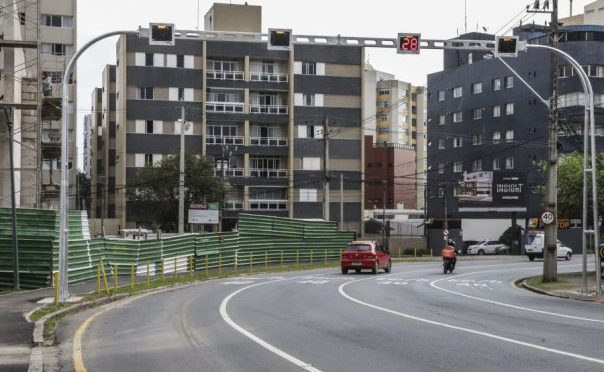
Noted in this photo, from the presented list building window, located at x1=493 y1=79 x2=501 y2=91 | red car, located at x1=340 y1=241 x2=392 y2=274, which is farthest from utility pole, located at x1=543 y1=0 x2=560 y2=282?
building window, located at x1=493 y1=79 x2=501 y2=91

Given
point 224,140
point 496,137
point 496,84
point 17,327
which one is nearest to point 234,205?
point 224,140

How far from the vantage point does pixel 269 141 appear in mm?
83250

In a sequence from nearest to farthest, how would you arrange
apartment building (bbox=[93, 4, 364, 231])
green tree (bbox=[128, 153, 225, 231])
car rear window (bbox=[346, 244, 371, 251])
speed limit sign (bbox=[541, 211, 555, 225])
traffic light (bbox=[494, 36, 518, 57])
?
traffic light (bbox=[494, 36, 518, 57]) → speed limit sign (bbox=[541, 211, 555, 225]) → car rear window (bbox=[346, 244, 371, 251]) → green tree (bbox=[128, 153, 225, 231]) → apartment building (bbox=[93, 4, 364, 231])

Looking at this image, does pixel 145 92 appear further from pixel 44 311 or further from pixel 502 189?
pixel 44 311

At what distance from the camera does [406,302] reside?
23.3 metres

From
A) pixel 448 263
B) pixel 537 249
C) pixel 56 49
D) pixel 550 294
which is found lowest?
pixel 537 249

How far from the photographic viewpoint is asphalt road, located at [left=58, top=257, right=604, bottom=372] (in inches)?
455

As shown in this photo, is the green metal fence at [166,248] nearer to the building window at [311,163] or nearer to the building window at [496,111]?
the building window at [311,163]

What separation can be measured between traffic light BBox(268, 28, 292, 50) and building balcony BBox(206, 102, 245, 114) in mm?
61517

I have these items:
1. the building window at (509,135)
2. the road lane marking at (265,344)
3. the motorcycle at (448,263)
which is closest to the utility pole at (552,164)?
the motorcycle at (448,263)

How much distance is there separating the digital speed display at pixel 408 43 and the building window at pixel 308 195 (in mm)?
61786

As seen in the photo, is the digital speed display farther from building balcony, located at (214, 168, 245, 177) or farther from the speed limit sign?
building balcony, located at (214, 168, 245, 177)

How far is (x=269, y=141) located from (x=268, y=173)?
320 centimetres

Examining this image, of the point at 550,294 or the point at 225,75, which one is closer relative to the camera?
the point at 550,294
